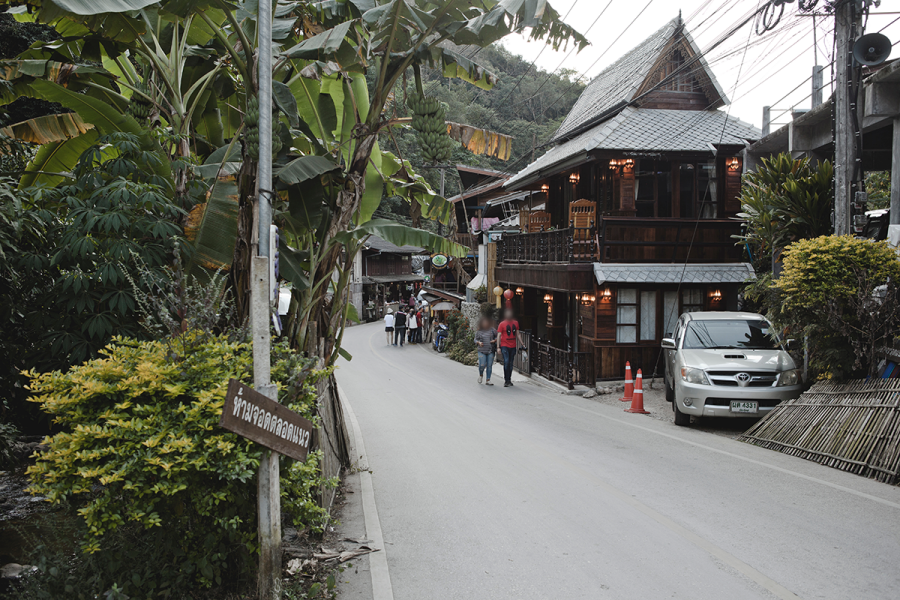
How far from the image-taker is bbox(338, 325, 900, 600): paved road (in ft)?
16.0

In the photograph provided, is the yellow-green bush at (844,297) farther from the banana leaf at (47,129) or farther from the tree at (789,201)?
the banana leaf at (47,129)

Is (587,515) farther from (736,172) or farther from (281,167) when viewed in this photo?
(736,172)

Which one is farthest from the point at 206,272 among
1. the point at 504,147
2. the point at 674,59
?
the point at 674,59

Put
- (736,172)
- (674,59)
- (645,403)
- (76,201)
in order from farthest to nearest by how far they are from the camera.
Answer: (674,59), (736,172), (645,403), (76,201)

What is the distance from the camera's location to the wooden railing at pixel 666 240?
55.2 feet

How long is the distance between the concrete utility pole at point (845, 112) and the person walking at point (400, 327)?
896 inches

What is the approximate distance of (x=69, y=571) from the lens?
4023 millimetres

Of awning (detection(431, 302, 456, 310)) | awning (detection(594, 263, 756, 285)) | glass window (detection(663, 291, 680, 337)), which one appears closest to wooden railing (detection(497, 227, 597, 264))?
awning (detection(594, 263, 756, 285))

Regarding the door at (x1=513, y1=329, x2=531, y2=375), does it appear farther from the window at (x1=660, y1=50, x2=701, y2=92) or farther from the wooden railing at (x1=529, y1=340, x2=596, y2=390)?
the window at (x1=660, y1=50, x2=701, y2=92)

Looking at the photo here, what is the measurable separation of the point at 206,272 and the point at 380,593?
350 centimetres

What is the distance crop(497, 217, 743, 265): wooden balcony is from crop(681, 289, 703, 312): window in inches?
34.5

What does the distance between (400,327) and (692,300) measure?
16589mm

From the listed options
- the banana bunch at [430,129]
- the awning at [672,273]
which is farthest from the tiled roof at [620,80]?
the banana bunch at [430,129]

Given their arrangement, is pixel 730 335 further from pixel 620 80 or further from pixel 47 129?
pixel 620 80
